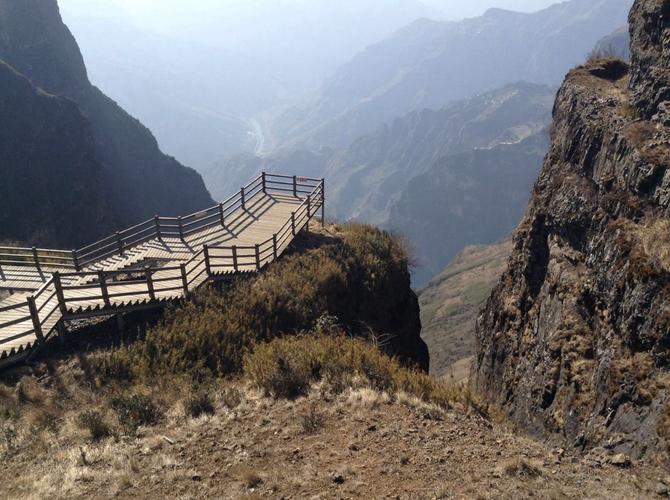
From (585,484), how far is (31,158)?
7831cm

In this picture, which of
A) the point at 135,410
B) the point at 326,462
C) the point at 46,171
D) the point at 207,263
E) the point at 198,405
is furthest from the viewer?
the point at 46,171

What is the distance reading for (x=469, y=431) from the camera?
943 centimetres

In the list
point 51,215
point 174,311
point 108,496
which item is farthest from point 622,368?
point 51,215

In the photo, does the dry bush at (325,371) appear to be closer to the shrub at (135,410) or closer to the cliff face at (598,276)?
the shrub at (135,410)

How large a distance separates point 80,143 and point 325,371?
78.9 metres

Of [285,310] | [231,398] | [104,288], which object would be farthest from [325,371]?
[104,288]

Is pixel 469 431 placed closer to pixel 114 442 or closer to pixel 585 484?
pixel 585 484

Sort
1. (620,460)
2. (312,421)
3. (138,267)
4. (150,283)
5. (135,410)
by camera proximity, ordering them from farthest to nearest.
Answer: (138,267) → (150,283) → (135,410) → (312,421) → (620,460)

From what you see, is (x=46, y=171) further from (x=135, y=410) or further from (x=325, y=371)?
(x=325, y=371)

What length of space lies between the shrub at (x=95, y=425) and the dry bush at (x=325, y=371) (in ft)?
10.3

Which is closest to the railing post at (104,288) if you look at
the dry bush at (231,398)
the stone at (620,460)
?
the dry bush at (231,398)

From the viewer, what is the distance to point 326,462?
8430 mm

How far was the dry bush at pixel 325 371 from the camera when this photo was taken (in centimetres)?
1095

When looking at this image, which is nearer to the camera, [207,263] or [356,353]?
[356,353]
